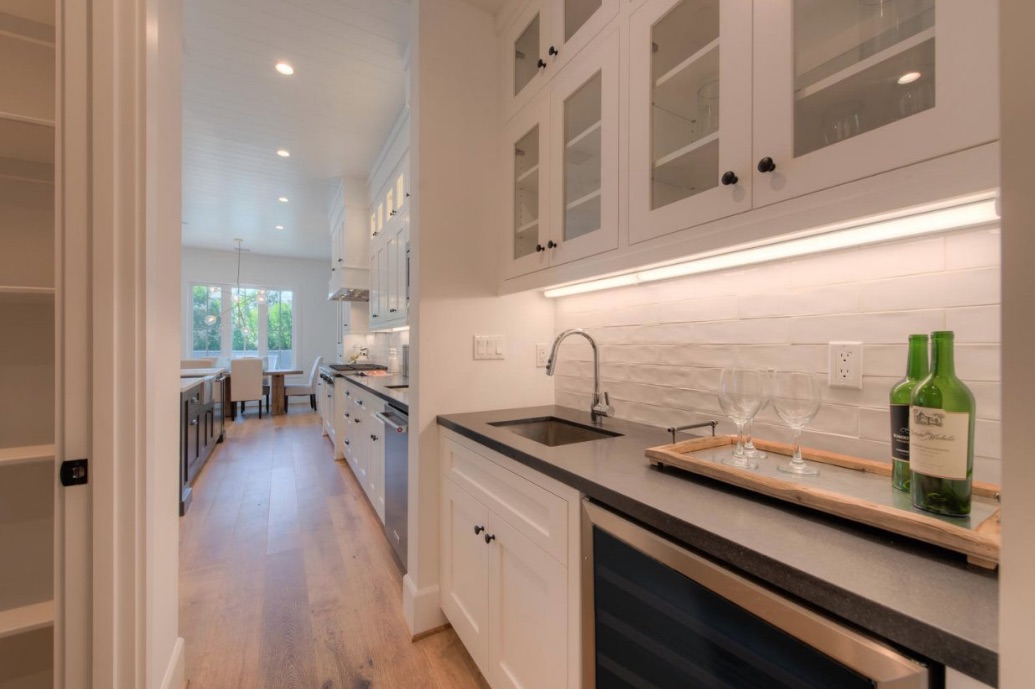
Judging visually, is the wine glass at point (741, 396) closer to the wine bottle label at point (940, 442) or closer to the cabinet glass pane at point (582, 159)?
the wine bottle label at point (940, 442)

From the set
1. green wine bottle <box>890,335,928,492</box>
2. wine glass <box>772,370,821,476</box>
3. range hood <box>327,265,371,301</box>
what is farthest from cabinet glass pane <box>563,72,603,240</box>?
range hood <box>327,265,371,301</box>

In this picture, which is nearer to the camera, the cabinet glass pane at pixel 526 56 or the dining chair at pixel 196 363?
the cabinet glass pane at pixel 526 56

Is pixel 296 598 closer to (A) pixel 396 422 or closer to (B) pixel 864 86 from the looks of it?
(A) pixel 396 422

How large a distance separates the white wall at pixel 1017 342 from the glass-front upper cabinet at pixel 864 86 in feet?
1.22

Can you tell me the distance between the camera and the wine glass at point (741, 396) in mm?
975

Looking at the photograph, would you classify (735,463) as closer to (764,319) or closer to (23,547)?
(764,319)

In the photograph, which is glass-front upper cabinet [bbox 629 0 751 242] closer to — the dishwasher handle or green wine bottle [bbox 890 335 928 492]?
green wine bottle [bbox 890 335 928 492]

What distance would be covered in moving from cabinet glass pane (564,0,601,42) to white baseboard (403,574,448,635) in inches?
89.1

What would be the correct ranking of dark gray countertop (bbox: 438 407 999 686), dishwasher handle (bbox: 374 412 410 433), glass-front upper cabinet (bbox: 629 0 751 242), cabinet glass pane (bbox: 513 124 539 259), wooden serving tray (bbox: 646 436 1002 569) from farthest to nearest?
dishwasher handle (bbox: 374 412 410 433) < cabinet glass pane (bbox: 513 124 539 259) < glass-front upper cabinet (bbox: 629 0 751 242) < wooden serving tray (bbox: 646 436 1002 569) < dark gray countertop (bbox: 438 407 999 686)

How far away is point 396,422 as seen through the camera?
2057mm

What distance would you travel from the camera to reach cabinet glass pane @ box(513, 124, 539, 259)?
5.52 ft

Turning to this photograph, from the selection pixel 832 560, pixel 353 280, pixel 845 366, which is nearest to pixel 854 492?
pixel 832 560

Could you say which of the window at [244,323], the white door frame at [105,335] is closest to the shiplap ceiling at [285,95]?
the white door frame at [105,335]

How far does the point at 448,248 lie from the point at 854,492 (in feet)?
5.05
